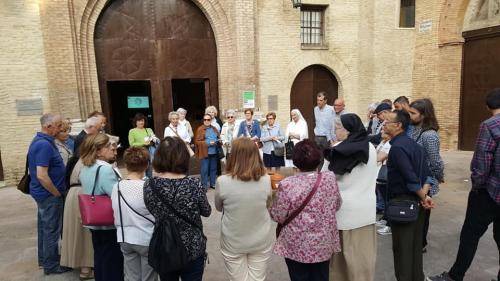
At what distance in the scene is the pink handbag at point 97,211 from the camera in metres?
3.04

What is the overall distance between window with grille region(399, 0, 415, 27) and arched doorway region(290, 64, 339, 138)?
147 inches

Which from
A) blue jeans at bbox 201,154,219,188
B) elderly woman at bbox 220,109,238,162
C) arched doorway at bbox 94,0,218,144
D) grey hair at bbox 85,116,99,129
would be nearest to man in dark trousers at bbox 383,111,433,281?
grey hair at bbox 85,116,99,129

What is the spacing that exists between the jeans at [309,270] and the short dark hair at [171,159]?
1.17 m

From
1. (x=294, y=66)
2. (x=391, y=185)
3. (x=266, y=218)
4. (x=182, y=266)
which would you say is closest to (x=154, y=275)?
(x=182, y=266)

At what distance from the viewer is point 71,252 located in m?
3.87

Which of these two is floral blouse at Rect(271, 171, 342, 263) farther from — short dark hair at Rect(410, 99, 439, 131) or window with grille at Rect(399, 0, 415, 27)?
window with grille at Rect(399, 0, 415, 27)

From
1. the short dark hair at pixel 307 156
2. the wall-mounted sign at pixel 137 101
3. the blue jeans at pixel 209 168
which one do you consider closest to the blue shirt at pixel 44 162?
the short dark hair at pixel 307 156

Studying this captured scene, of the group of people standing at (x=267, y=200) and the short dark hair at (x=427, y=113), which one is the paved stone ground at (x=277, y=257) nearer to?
the group of people standing at (x=267, y=200)

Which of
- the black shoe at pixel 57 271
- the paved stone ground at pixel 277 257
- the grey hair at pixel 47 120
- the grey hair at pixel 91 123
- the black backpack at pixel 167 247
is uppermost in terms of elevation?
the grey hair at pixel 47 120

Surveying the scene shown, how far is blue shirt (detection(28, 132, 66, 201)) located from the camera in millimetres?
3783

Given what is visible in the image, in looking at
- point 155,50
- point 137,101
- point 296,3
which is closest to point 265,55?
point 296,3

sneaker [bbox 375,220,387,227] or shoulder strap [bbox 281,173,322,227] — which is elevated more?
shoulder strap [bbox 281,173,322,227]

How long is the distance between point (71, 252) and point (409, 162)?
3.67 metres

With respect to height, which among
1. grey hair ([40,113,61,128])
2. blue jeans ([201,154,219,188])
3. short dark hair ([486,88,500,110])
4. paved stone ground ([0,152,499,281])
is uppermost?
short dark hair ([486,88,500,110])
